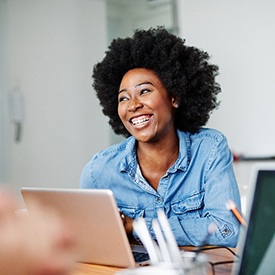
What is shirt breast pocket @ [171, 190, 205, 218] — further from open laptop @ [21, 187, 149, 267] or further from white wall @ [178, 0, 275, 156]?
white wall @ [178, 0, 275, 156]

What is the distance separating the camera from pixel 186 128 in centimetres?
163

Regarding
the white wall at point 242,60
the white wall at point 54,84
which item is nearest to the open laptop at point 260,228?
the white wall at point 242,60

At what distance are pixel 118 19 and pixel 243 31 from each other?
1.22 meters

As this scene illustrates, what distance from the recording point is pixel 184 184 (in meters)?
1.43

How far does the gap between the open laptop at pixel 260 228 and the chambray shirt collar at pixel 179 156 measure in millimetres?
851

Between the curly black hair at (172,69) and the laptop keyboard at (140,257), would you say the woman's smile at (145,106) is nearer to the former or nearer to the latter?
the curly black hair at (172,69)

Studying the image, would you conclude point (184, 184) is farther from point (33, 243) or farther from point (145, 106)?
point (33, 243)

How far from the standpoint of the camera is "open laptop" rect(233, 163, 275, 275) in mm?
575

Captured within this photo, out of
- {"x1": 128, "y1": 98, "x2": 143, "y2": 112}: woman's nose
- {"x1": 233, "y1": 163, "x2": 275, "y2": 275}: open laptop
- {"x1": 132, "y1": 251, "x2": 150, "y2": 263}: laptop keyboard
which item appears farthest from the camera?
{"x1": 128, "y1": 98, "x2": 143, "y2": 112}: woman's nose

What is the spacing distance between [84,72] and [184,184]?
6.91ft

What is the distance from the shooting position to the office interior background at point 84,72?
2531 mm

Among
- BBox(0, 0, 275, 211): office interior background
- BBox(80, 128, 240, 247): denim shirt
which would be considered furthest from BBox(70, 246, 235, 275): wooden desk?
Result: BBox(0, 0, 275, 211): office interior background

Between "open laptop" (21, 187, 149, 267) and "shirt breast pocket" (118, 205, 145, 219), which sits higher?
"open laptop" (21, 187, 149, 267)

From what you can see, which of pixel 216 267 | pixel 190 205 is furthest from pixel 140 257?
pixel 190 205
